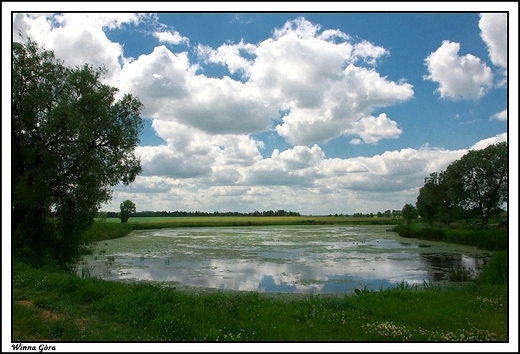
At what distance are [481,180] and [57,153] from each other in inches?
1444

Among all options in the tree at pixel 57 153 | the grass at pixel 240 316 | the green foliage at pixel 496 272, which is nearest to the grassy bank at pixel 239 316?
the grass at pixel 240 316

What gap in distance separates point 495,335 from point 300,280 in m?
9.36

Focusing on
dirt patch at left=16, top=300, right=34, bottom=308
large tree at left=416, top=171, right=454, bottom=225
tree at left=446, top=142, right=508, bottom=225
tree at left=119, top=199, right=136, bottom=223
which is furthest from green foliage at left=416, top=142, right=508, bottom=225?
tree at left=119, top=199, right=136, bottom=223

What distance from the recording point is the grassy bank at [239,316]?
22.4 feet

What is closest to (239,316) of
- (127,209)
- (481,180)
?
(481,180)

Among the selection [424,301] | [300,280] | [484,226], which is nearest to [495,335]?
[424,301]

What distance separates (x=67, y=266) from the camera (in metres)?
15.8

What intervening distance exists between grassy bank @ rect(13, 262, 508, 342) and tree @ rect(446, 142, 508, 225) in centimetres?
2816

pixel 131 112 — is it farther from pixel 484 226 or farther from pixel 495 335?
pixel 484 226

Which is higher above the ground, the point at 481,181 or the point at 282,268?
the point at 481,181

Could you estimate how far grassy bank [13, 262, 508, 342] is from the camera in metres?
6.84

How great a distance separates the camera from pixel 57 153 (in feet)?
50.5

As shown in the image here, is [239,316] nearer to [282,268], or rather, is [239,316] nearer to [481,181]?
[282,268]

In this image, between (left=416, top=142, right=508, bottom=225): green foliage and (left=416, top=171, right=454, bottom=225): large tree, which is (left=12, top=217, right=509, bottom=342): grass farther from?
(left=416, top=171, right=454, bottom=225): large tree
